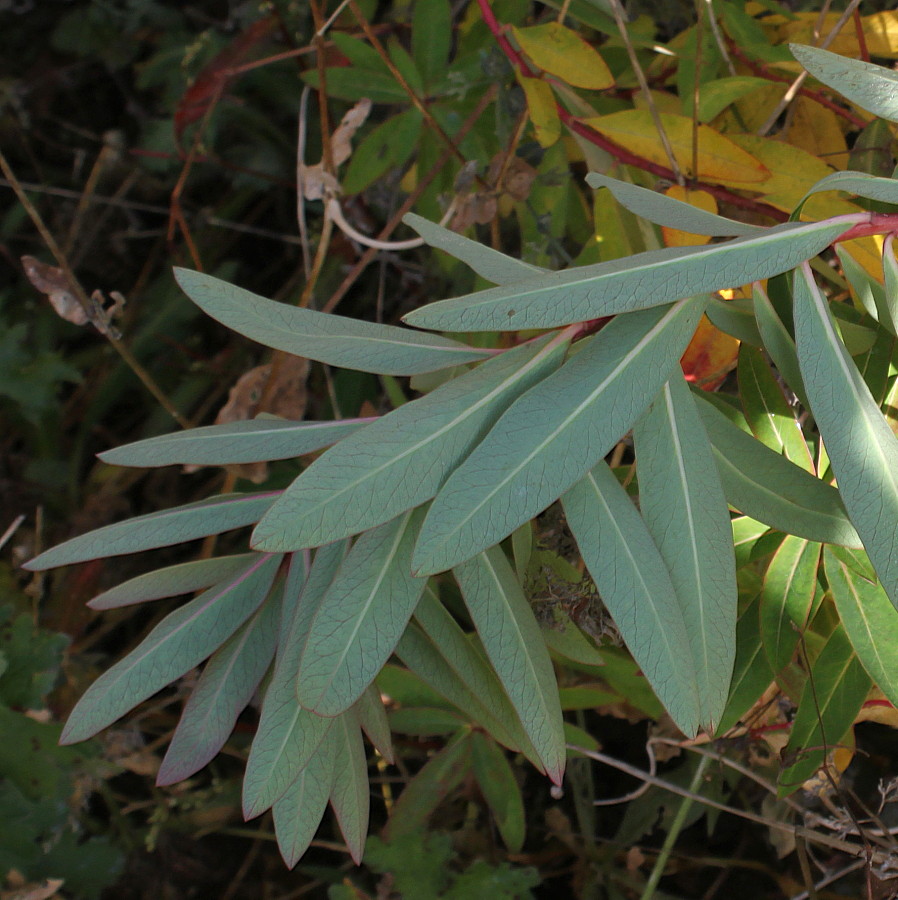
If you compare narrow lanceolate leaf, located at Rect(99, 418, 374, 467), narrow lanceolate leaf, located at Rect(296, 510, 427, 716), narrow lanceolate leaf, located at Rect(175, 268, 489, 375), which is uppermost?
narrow lanceolate leaf, located at Rect(175, 268, 489, 375)

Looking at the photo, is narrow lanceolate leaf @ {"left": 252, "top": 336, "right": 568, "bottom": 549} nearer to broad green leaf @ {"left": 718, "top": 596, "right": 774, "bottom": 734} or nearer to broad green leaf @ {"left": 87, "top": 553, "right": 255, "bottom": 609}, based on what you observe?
broad green leaf @ {"left": 87, "top": 553, "right": 255, "bottom": 609}

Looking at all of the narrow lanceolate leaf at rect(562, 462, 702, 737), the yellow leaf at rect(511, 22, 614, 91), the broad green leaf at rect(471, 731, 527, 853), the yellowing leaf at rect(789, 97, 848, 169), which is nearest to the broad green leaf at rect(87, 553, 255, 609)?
the narrow lanceolate leaf at rect(562, 462, 702, 737)

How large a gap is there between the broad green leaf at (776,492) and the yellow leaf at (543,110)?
18.9 inches

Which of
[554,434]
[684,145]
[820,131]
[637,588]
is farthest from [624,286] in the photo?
[820,131]

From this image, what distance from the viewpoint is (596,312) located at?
0.60 m

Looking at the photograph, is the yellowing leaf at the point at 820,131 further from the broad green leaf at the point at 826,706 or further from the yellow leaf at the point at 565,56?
the broad green leaf at the point at 826,706

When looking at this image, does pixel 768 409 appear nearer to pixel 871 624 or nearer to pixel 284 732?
pixel 871 624

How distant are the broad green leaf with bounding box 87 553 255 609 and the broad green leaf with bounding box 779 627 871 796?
0.53 metres

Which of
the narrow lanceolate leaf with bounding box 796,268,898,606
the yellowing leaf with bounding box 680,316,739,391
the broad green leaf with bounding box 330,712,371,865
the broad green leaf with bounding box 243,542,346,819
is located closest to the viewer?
the narrow lanceolate leaf with bounding box 796,268,898,606

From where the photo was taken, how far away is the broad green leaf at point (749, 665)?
2.84 ft

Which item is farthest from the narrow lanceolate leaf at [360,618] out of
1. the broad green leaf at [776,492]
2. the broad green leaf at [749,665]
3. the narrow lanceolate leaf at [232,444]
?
the broad green leaf at [749,665]

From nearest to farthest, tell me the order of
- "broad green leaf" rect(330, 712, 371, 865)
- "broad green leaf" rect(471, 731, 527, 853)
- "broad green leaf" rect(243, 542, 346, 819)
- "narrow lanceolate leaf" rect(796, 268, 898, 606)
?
"narrow lanceolate leaf" rect(796, 268, 898, 606)
"broad green leaf" rect(243, 542, 346, 819)
"broad green leaf" rect(330, 712, 371, 865)
"broad green leaf" rect(471, 731, 527, 853)

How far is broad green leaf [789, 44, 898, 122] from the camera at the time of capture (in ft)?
2.13

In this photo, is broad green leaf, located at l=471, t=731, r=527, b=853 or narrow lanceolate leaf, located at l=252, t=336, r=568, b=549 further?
broad green leaf, located at l=471, t=731, r=527, b=853
